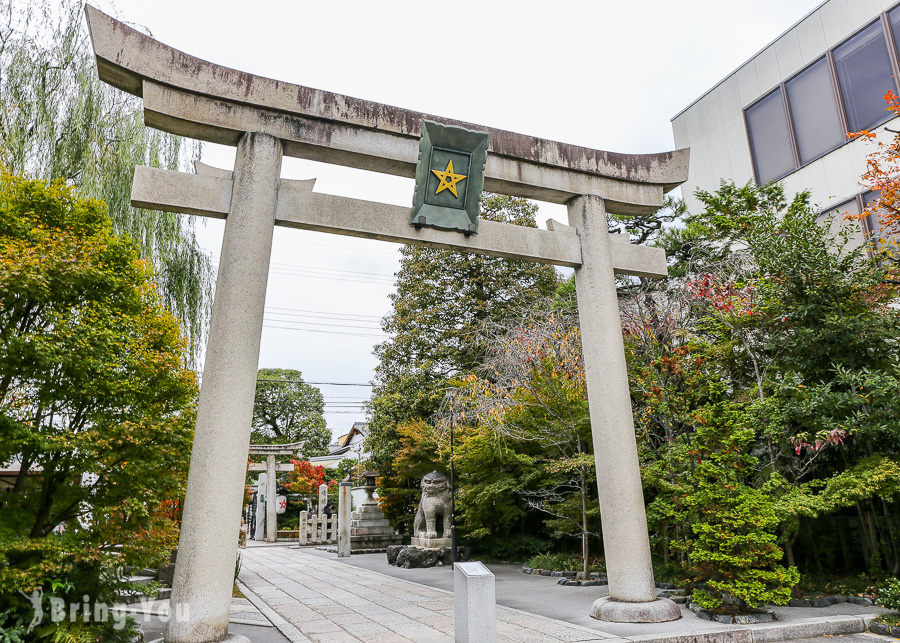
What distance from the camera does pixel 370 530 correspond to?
1980 centimetres

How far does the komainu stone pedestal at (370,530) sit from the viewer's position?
19.4 meters

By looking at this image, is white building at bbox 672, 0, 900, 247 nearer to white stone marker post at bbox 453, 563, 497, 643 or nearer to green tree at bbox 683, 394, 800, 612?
green tree at bbox 683, 394, 800, 612

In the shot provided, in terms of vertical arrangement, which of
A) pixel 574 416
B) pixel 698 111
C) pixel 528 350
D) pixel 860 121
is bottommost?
pixel 574 416

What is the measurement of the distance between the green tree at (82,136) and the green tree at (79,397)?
3543mm

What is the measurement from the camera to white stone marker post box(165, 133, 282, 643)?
5531 mm

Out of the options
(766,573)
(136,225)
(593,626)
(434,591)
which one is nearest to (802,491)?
(766,573)

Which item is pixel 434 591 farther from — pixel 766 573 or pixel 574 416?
pixel 766 573

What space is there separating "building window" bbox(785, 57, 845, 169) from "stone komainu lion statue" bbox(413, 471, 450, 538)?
40.2 feet

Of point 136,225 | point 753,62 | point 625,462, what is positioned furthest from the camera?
point 753,62

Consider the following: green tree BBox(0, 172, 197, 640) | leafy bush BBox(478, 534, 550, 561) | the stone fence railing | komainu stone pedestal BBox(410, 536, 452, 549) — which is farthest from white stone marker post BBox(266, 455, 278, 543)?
green tree BBox(0, 172, 197, 640)

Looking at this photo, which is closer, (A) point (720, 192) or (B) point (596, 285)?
(B) point (596, 285)

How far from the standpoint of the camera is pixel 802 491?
26.2ft

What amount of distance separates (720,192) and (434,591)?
9.93m

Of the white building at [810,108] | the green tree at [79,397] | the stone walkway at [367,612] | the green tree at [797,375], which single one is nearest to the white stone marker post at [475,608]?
the stone walkway at [367,612]
